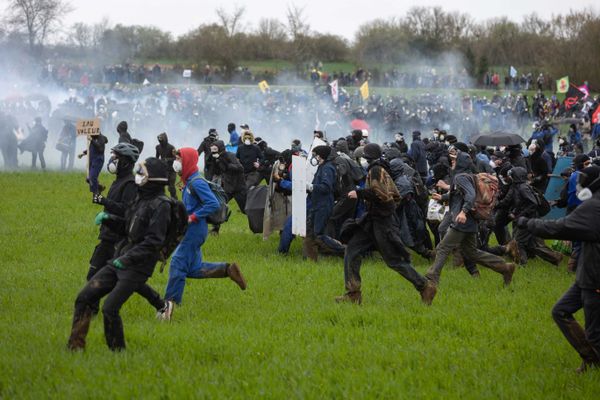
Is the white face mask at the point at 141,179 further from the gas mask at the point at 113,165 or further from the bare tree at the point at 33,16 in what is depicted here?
the bare tree at the point at 33,16

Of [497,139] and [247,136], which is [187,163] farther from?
[497,139]

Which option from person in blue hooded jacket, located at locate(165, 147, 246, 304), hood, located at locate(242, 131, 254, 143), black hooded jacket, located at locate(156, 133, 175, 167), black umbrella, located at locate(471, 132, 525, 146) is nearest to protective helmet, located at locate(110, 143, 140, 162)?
person in blue hooded jacket, located at locate(165, 147, 246, 304)

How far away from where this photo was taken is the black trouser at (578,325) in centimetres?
746

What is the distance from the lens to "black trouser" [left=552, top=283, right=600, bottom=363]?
7.46 meters

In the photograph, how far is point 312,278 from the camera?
481 inches

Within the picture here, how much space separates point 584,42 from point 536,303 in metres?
53.3

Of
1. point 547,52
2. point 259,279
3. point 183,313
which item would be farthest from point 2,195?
point 547,52

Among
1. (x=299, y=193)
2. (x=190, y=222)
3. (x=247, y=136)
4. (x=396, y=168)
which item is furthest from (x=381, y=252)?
(x=247, y=136)

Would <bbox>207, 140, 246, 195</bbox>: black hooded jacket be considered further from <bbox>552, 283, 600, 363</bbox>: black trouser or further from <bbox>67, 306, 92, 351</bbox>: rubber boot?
<bbox>552, 283, 600, 363</bbox>: black trouser

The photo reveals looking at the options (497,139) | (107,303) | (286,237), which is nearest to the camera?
(107,303)

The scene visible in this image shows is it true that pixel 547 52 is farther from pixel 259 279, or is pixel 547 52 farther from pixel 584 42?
pixel 259 279

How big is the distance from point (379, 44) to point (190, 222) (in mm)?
64792

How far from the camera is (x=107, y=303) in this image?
7.69 metres

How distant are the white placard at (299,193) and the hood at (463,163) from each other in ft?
7.19
